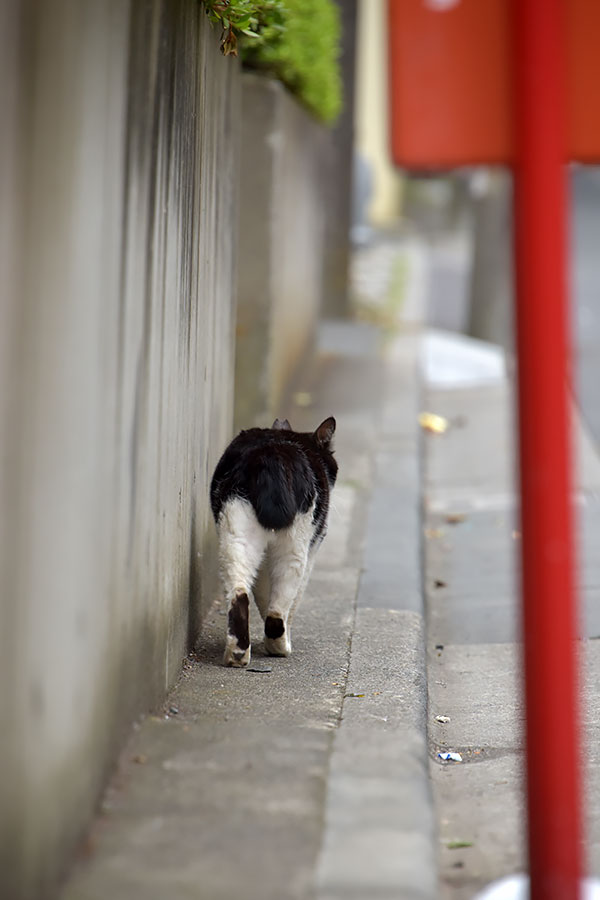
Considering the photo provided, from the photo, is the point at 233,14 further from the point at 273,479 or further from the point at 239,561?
the point at 239,561

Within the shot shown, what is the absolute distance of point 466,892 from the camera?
3.43 meters

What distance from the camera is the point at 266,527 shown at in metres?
4.66

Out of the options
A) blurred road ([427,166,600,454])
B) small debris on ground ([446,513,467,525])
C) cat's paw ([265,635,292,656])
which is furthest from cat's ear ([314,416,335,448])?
blurred road ([427,166,600,454])

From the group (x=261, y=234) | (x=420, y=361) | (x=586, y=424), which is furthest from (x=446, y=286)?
(x=261, y=234)

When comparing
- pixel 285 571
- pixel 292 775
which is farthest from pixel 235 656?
pixel 292 775

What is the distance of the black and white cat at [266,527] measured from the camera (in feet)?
15.2

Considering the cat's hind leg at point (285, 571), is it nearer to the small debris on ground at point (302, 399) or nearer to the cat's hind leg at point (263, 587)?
the cat's hind leg at point (263, 587)

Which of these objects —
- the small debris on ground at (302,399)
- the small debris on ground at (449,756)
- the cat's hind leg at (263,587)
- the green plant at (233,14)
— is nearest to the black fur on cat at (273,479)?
the cat's hind leg at (263,587)

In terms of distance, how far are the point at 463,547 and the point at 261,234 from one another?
2.51 meters

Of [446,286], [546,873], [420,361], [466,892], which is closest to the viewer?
[546,873]

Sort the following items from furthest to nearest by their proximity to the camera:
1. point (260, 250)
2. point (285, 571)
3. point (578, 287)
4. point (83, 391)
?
point (578, 287), point (260, 250), point (285, 571), point (83, 391)

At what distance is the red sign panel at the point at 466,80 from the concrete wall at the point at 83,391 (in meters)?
0.77

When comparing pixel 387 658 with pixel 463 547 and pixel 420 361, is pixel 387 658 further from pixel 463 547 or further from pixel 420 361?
pixel 420 361

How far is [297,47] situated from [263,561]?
547cm
